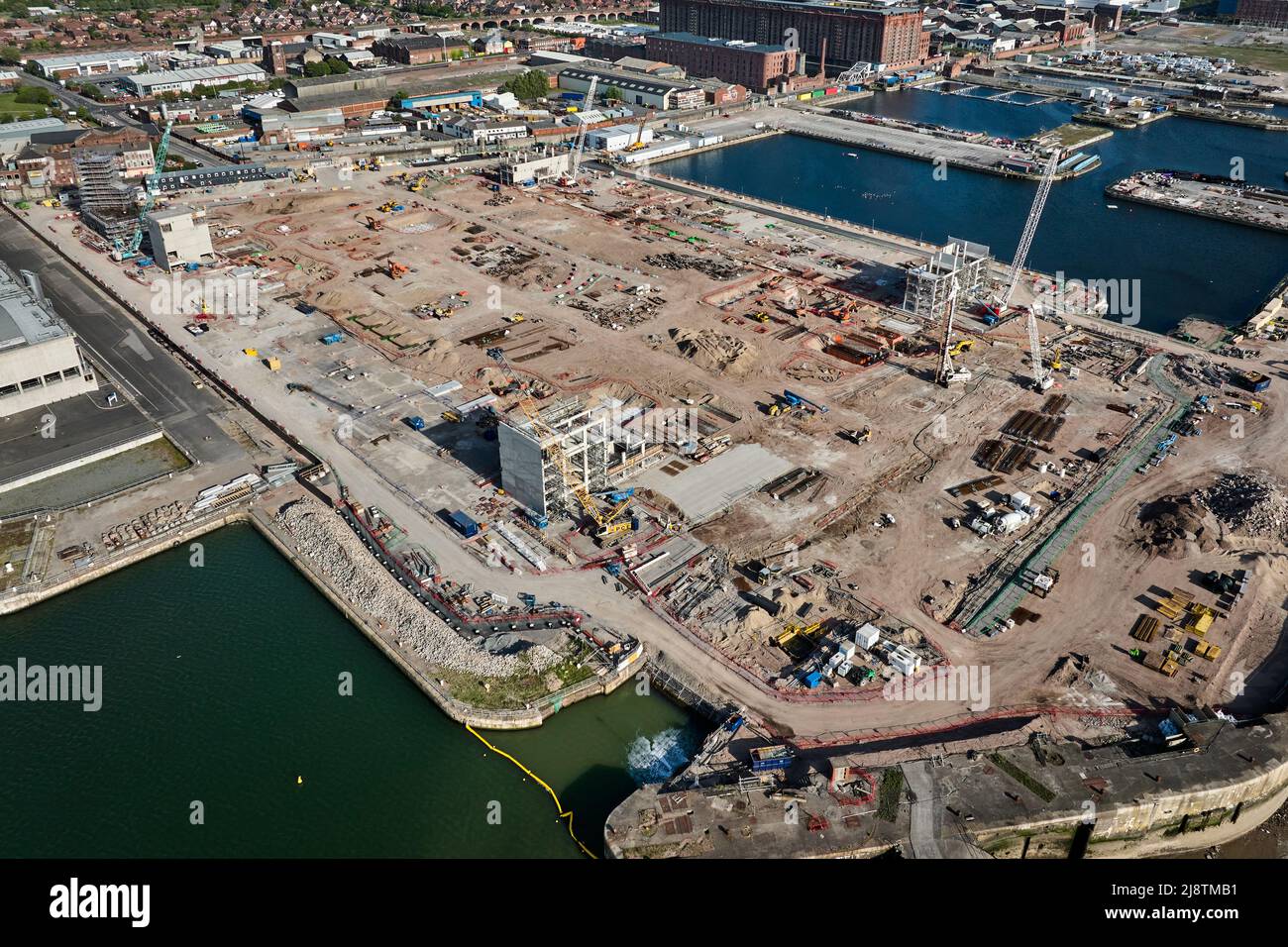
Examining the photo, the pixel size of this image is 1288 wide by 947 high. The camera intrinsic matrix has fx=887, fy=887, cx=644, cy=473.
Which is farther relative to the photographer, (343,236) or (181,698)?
(343,236)

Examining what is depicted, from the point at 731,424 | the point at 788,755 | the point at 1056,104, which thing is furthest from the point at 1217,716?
the point at 1056,104

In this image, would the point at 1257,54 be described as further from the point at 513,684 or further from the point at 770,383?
the point at 513,684

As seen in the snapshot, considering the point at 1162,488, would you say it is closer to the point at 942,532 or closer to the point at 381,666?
the point at 942,532

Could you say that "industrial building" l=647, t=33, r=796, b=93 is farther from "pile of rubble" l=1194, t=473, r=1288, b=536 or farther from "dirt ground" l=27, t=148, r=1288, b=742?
"pile of rubble" l=1194, t=473, r=1288, b=536

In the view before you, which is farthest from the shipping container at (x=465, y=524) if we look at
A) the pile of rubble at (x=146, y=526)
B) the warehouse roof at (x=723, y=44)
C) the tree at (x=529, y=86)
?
the warehouse roof at (x=723, y=44)

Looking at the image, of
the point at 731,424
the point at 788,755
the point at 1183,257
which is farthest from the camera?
the point at 1183,257

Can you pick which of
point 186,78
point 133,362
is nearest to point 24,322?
point 133,362
